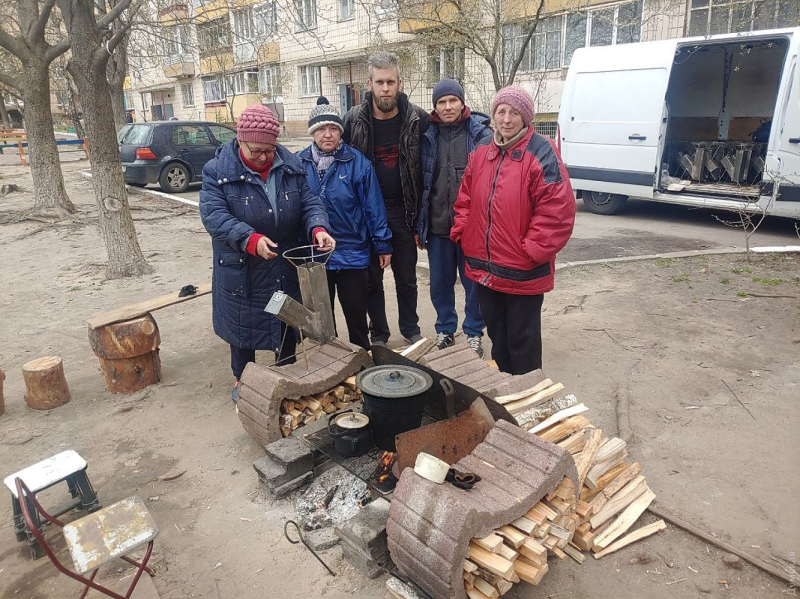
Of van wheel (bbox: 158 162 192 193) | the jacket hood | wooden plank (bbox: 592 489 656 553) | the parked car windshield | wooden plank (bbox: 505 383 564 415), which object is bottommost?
wooden plank (bbox: 592 489 656 553)

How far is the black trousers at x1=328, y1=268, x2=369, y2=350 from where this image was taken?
163 inches

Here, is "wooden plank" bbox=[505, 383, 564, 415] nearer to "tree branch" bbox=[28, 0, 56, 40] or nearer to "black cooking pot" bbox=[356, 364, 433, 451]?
"black cooking pot" bbox=[356, 364, 433, 451]

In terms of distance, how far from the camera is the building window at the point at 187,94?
36.5 meters

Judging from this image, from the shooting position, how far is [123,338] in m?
4.14

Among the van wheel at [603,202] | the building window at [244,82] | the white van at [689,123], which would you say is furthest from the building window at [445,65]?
the building window at [244,82]

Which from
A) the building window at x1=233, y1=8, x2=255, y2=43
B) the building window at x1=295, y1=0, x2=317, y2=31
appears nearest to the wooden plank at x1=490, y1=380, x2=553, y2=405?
the building window at x1=295, y1=0, x2=317, y2=31

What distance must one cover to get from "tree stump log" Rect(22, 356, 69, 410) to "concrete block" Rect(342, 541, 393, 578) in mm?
2682

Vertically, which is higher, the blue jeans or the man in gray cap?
the man in gray cap

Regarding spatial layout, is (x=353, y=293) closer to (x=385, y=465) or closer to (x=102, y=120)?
(x=385, y=465)

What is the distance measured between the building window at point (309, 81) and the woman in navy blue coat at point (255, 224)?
81.1ft

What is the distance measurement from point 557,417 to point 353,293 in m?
1.81

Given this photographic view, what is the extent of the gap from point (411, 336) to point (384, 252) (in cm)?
85

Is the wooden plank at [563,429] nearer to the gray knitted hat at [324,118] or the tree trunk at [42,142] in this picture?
the gray knitted hat at [324,118]

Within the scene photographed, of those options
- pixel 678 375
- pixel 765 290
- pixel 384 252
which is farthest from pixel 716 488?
pixel 765 290
